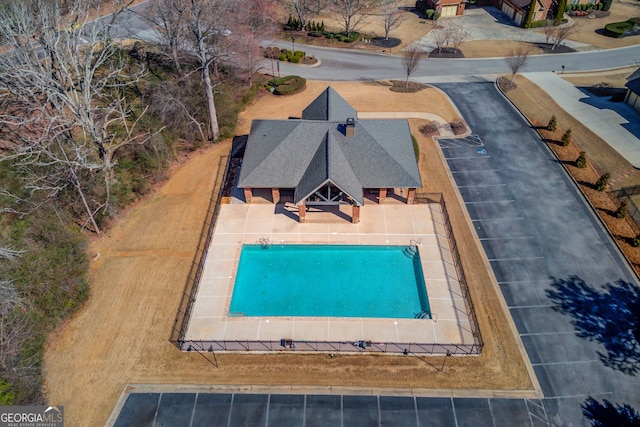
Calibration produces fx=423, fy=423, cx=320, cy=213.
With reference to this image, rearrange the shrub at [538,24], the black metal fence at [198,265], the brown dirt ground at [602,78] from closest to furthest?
the black metal fence at [198,265] < the brown dirt ground at [602,78] < the shrub at [538,24]

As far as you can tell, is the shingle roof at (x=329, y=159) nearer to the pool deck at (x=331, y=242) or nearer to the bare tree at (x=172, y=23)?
the pool deck at (x=331, y=242)

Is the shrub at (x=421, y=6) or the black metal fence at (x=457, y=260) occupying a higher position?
the shrub at (x=421, y=6)

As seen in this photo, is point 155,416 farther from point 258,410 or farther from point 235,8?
point 235,8

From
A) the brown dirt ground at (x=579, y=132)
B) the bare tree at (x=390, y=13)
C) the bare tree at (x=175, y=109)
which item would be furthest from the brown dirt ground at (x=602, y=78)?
the bare tree at (x=175, y=109)

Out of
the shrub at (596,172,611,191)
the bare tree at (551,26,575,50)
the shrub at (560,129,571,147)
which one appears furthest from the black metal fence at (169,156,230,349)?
the bare tree at (551,26,575,50)

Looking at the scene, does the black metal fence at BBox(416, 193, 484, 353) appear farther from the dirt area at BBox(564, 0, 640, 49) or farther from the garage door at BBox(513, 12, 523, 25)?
the garage door at BBox(513, 12, 523, 25)

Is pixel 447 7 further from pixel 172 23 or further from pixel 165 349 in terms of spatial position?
pixel 165 349

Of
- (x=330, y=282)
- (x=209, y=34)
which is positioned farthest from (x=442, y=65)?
(x=330, y=282)
